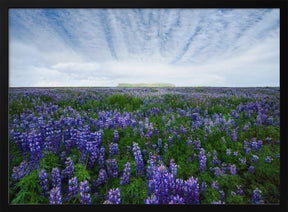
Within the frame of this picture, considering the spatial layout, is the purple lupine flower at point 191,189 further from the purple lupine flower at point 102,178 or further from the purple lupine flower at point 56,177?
the purple lupine flower at point 56,177

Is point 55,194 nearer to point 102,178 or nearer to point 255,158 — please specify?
point 102,178

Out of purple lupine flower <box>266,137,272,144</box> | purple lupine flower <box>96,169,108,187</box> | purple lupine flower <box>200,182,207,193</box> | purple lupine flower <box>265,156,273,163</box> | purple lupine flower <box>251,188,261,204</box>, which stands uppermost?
purple lupine flower <box>266,137,272,144</box>

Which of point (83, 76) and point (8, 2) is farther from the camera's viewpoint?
point (83, 76)

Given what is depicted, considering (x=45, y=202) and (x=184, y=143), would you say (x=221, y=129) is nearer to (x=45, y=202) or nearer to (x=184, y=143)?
(x=184, y=143)

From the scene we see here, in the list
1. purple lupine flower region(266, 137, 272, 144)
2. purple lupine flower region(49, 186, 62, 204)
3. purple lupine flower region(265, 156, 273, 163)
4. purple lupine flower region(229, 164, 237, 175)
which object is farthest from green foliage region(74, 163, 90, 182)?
purple lupine flower region(266, 137, 272, 144)

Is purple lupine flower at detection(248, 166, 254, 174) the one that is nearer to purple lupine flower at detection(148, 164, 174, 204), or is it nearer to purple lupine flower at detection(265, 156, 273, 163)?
purple lupine flower at detection(265, 156, 273, 163)

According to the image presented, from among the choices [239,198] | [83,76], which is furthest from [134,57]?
[239,198]
